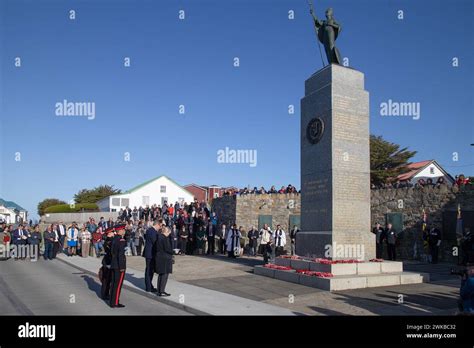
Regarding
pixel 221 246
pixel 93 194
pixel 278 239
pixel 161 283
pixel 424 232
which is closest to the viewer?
pixel 161 283

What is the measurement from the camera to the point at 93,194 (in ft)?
263

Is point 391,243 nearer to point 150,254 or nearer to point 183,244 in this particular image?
point 183,244

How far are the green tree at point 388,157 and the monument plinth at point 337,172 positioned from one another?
3298 centimetres

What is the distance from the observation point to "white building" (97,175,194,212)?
61.8 metres

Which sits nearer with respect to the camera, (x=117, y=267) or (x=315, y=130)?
(x=117, y=267)

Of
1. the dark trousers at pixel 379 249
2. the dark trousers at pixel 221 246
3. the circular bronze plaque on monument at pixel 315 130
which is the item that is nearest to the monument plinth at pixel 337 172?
the circular bronze plaque on monument at pixel 315 130

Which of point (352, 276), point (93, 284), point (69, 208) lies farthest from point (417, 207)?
point (69, 208)

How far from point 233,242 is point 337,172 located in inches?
384

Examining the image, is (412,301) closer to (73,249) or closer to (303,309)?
(303,309)

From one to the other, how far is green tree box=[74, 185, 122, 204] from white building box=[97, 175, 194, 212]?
13370mm

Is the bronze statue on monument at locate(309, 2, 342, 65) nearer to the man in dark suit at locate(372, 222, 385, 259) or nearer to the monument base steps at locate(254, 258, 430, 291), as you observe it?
the monument base steps at locate(254, 258, 430, 291)

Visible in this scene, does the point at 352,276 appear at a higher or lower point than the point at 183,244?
higher

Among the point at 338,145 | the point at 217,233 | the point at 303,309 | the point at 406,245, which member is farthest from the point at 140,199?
the point at 303,309
